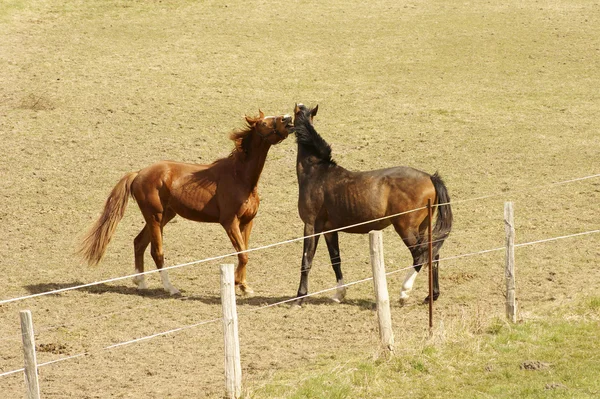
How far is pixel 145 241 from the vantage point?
41.0ft

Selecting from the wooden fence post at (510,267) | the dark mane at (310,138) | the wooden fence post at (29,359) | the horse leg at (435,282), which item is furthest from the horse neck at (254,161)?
the wooden fence post at (29,359)

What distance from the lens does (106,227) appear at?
12320mm

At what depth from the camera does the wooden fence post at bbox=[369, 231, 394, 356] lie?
8.55m

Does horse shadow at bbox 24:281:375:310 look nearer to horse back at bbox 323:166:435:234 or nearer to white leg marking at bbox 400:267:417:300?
white leg marking at bbox 400:267:417:300

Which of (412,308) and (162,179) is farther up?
(162,179)

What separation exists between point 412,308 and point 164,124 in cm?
991

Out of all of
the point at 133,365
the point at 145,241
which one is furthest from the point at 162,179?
the point at 133,365

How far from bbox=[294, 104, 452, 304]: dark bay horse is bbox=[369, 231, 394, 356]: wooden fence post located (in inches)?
77.3

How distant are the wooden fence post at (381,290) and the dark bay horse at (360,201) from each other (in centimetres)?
196

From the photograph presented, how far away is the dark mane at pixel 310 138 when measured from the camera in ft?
38.2

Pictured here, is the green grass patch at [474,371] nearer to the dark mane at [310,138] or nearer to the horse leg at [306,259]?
the horse leg at [306,259]

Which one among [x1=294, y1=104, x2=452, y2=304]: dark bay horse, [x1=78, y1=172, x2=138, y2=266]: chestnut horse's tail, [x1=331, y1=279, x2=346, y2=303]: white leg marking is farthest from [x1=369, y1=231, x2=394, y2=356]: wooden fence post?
[x1=78, y1=172, x2=138, y2=266]: chestnut horse's tail

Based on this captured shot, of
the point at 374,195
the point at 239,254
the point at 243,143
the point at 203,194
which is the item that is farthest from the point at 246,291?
the point at 374,195

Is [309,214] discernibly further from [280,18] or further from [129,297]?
[280,18]
